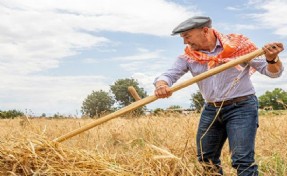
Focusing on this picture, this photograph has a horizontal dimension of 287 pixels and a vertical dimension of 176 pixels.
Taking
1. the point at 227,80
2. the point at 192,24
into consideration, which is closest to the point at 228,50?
the point at 227,80

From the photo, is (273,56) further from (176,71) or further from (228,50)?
(176,71)

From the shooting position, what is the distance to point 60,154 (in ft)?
12.4

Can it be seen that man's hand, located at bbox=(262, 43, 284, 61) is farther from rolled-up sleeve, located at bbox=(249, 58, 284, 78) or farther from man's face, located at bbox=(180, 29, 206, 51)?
man's face, located at bbox=(180, 29, 206, 51)

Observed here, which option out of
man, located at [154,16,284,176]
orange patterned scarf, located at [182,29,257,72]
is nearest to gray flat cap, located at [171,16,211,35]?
man, located at [154,16,284,176]

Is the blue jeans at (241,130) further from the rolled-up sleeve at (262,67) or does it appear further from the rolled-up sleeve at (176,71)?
the rolled-up sleeve at (176,71)

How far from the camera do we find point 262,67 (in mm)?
3902

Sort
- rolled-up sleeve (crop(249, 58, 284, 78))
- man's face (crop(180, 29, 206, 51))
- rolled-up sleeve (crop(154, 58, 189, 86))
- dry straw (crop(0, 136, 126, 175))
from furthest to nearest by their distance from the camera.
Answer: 1. rolled-up sleeve (crop(154, 58, 189, 86))
2. man's face (crop(180, 29, 206, 51))
3. rolled-up sleeve (crop(249, 58, 284, 78))
4. dry straw (crop(0, 136, 126, 175))

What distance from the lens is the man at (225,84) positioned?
3.86m

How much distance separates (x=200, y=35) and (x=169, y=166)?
1.14 m

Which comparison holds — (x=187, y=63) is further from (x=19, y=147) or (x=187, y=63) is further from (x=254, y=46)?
(x=19, y=147)

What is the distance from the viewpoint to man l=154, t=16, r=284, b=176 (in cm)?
386

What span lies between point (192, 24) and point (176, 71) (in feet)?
1.76

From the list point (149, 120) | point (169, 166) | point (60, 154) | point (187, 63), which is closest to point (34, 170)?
point (60, 154)

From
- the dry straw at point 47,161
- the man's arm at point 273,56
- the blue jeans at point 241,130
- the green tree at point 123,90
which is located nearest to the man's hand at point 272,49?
the man's arm at point 273,56
